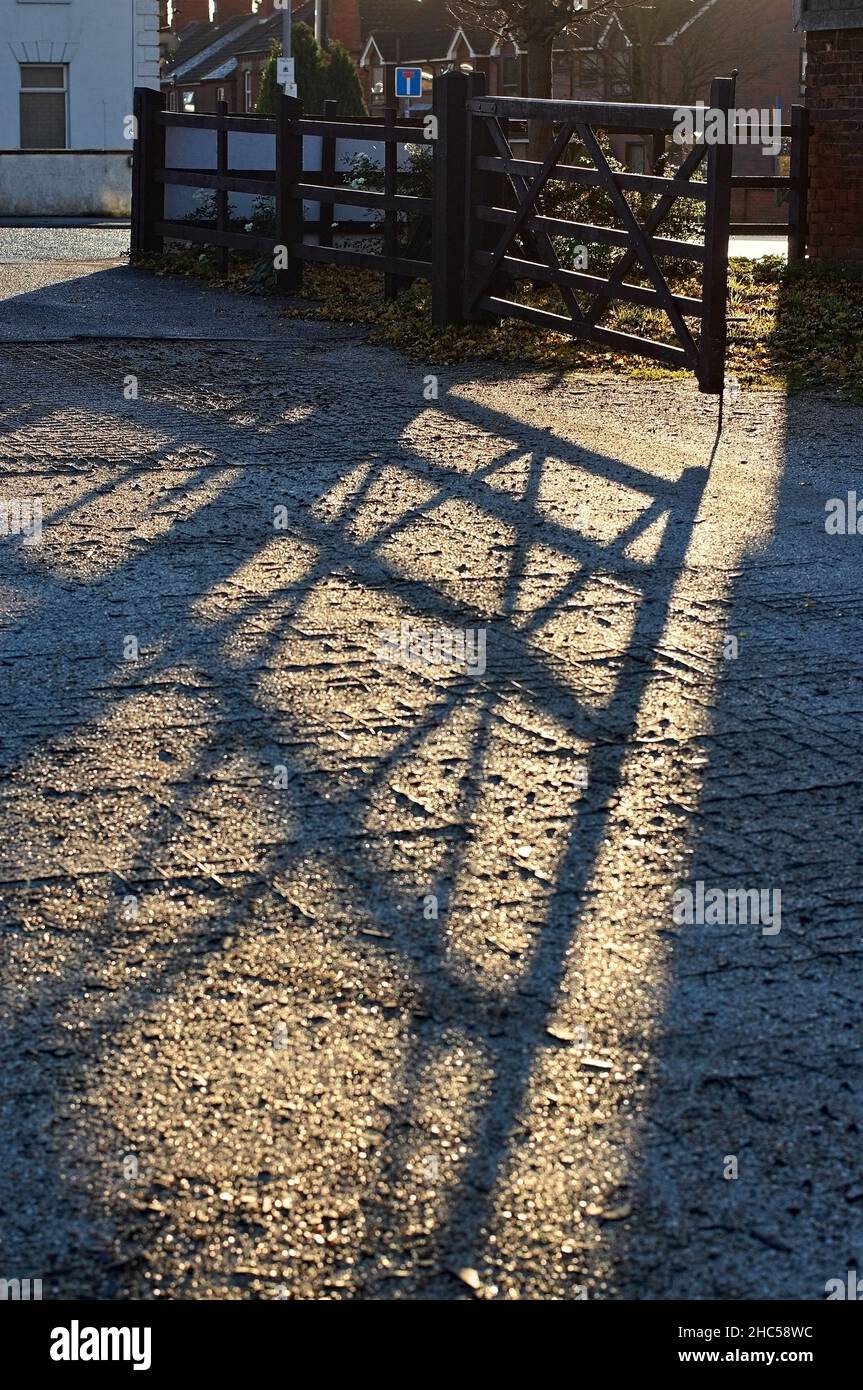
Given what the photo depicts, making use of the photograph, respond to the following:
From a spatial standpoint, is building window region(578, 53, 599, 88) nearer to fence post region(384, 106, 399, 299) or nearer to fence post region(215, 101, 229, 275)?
fence post region(215, 101, 229, 275)

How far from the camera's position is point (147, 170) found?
18.4 metres

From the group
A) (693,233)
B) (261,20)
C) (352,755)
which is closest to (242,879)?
(352,755)

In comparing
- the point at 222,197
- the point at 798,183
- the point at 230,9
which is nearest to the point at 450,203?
the point at 222,197

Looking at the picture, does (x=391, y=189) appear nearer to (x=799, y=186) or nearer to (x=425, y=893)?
(x=799, y=186)

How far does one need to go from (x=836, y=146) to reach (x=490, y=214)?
702 cm

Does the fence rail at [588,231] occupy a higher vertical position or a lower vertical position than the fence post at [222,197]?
lower

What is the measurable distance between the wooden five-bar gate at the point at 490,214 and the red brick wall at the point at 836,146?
3.02ft

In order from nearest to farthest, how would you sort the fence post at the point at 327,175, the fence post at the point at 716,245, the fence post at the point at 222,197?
the fence post at the point at 716,245 < the fence post at the point at 222,197 < the fence post at the point at 327,175

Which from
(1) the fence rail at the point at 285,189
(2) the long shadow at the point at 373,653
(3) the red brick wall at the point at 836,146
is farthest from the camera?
(3) the red brick wall at the point at 836,146

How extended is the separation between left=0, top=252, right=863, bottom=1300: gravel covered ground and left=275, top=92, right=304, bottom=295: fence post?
8148mm

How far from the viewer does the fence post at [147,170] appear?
60.4ft

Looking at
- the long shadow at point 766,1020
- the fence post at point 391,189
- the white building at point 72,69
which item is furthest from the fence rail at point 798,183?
the white building at point 72,69

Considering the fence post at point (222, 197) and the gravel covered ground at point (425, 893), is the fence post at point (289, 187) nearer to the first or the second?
the fence post at point (222, 197)

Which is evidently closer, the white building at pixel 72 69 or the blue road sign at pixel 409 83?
the white building at pixel 72 69
